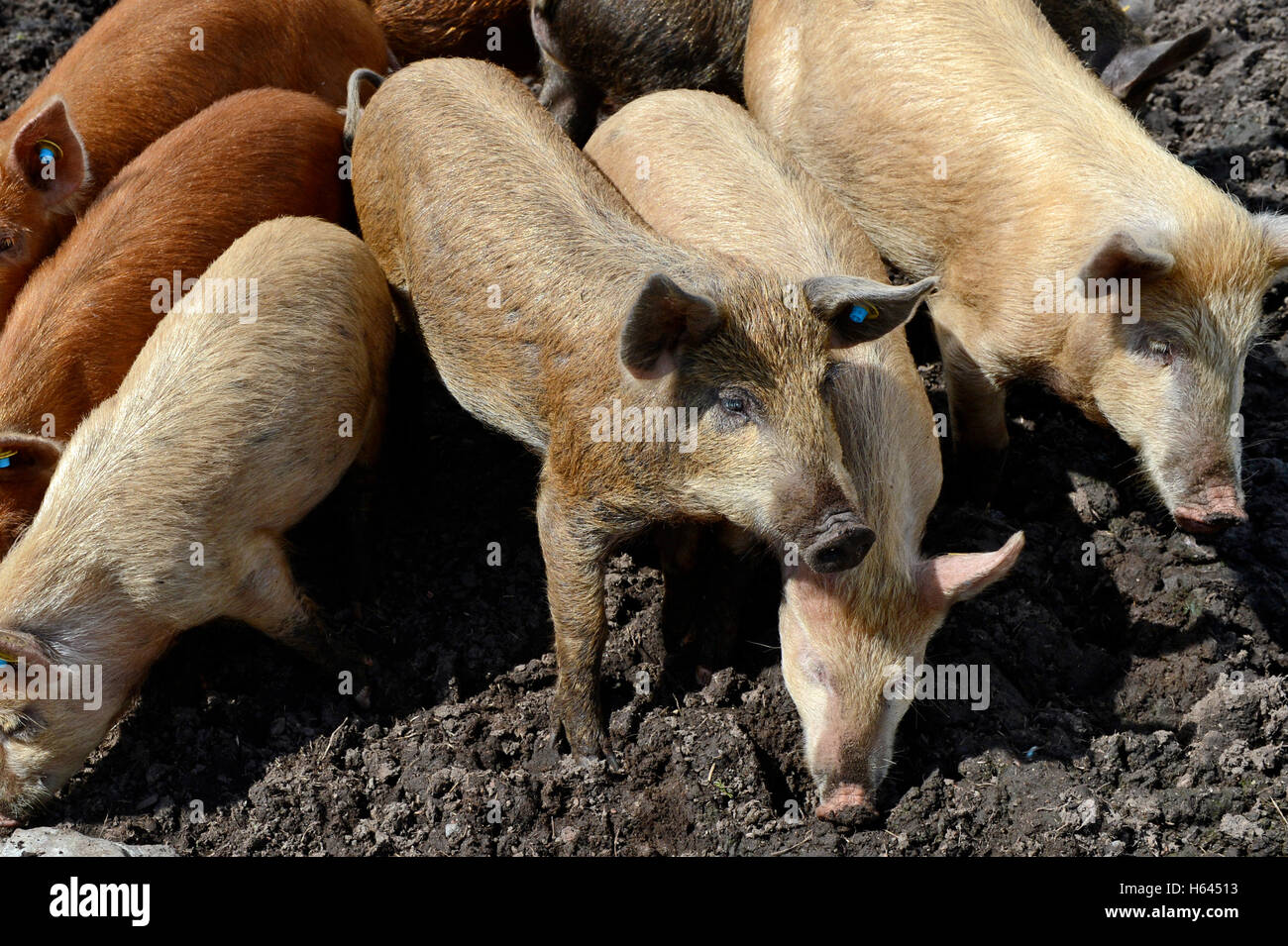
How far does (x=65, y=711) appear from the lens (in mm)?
4648

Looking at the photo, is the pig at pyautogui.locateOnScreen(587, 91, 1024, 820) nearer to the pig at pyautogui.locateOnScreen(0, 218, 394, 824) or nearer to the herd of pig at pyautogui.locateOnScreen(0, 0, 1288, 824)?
the herd of pig at pyautogui.locateOnScreen(0, 0, 1288, 824)

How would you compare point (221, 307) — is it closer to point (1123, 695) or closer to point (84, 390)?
point (84, 390)

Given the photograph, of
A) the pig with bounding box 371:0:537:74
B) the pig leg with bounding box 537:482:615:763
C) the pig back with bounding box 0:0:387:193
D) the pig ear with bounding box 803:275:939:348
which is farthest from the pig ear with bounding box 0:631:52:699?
the pig with bounding box 371:0:537:74

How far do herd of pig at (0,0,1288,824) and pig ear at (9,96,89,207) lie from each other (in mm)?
14

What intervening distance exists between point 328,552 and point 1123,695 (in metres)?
3.41

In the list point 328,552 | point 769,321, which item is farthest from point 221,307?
point 769,321

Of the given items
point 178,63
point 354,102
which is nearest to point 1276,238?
point 354,102

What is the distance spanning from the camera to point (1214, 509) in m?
4.93

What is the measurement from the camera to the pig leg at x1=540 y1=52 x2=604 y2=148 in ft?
22.7

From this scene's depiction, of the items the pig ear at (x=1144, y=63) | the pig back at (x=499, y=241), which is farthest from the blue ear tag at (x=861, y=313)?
the pig ear at (x=1144, y=63)

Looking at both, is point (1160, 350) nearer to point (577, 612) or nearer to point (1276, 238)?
point (1276, 238)

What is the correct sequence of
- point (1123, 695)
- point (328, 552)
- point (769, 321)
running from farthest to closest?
point (328, 552) < point (1123, 695) < point (769, 321)

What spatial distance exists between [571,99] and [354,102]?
1.34 m

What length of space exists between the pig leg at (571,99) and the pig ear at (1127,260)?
3133 millimetres
